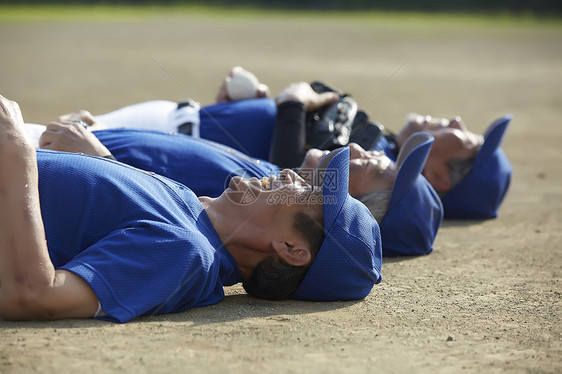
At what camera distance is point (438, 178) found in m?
6.02

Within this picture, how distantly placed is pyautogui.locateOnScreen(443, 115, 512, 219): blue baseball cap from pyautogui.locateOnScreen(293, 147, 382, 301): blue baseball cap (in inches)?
99.8

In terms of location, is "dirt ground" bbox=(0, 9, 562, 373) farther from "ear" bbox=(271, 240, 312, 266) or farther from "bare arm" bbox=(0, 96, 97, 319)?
"ear" bbox=(271, 240, 312, 266)

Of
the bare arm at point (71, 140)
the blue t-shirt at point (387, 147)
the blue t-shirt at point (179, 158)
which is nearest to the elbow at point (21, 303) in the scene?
the bare arm at point (71, 140)

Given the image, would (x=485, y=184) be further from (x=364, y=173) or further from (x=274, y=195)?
(x=274, y=195)

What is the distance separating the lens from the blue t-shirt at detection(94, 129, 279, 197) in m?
4.46

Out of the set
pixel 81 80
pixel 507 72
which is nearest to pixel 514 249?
pixel 81 80

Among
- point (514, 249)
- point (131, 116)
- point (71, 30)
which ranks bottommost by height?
point (71, 30)

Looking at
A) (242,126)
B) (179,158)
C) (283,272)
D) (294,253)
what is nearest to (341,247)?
(294,253)

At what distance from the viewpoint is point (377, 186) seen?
482cm

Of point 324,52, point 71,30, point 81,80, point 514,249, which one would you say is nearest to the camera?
point 514,249

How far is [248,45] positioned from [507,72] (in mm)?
6564

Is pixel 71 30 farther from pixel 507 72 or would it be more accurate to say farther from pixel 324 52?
pixel 507 72

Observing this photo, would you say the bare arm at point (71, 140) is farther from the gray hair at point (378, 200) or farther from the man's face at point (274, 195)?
the gray hair at point (378, 200)

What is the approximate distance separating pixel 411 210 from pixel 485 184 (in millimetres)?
1515
